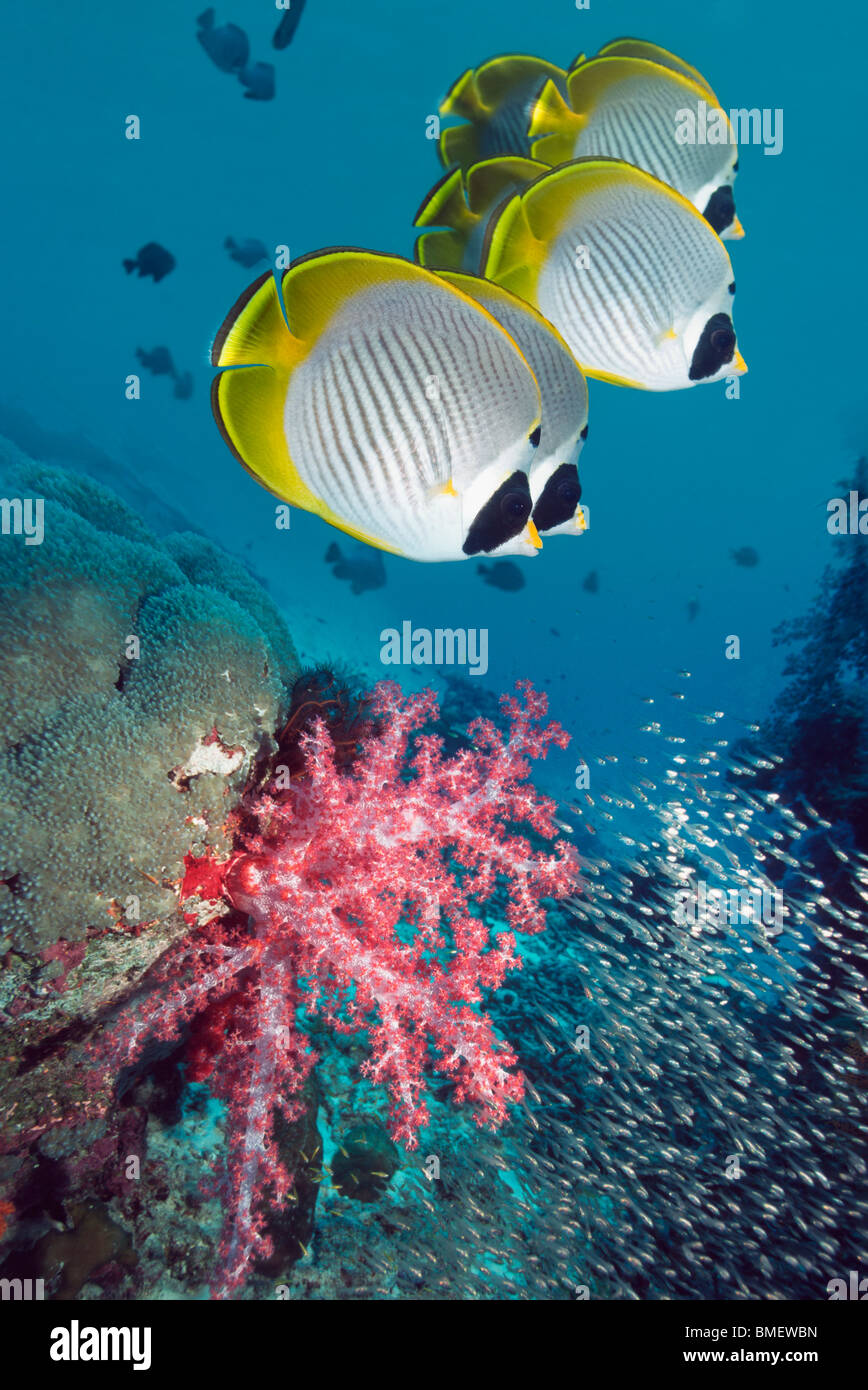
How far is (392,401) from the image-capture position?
1.25 m

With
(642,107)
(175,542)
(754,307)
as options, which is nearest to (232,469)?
(754,307)

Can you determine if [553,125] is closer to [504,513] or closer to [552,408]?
[552,408]

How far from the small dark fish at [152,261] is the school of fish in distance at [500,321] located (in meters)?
9.62

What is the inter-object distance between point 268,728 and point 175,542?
1.73 meters

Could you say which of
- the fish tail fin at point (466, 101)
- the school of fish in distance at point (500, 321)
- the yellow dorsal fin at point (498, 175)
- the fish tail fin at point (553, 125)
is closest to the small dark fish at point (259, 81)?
the fish tail fin at point (466, 101)

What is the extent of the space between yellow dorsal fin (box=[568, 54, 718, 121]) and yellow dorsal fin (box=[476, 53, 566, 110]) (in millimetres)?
290

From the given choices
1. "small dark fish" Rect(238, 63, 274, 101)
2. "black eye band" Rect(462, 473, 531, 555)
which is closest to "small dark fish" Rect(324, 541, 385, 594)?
"small dark fish" Rect(238, 63, 274, 101)

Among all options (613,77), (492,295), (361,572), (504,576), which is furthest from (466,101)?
(361,572)

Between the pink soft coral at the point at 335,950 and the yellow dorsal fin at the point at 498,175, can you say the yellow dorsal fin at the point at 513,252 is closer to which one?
the yellow dorsal fin at the point at 498,175

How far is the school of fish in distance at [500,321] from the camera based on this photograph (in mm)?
1227

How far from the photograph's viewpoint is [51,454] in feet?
73.6

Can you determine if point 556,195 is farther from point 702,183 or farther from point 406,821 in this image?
point 406,821

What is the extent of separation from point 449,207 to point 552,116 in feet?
1.31

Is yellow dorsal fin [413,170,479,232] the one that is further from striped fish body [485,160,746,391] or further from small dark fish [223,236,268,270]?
small dark fish [223,236,268,270]
